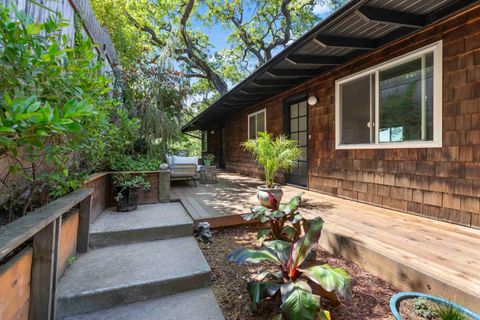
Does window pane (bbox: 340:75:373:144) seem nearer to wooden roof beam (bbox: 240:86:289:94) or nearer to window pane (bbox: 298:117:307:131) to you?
window pane (bbox: 298:117:307:131)

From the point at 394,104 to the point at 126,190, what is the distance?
4031 mm

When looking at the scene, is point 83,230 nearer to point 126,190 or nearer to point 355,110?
point 126,190

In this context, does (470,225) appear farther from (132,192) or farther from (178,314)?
(132,192)

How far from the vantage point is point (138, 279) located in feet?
6.17

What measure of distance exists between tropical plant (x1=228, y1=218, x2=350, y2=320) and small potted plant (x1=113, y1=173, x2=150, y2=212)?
230 centimetres

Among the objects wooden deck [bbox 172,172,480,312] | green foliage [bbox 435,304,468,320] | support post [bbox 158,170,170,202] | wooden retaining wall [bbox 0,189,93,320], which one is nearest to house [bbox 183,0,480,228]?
wooden deck [bbox 172,172,480,312]

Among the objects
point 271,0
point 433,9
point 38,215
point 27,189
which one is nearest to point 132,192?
point 27,189

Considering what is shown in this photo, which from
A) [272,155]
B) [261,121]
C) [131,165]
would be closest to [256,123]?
[261,121]

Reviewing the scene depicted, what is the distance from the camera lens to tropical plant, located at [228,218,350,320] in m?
1.39

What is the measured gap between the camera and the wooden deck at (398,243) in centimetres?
164

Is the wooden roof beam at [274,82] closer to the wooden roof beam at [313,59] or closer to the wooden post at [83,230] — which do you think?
the wooden roof beam at [313,59]

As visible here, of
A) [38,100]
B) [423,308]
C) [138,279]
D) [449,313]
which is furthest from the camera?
[138,279]

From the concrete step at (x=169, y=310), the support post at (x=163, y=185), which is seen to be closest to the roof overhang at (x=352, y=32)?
the support post at (x=163, y=185)

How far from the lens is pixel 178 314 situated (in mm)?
1686
